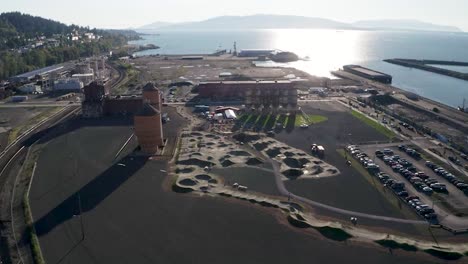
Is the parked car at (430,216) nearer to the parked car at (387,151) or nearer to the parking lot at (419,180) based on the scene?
the parking lot at (419,180)

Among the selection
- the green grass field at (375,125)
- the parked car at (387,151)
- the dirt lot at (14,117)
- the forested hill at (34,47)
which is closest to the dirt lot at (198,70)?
the forested hill at (34,47)

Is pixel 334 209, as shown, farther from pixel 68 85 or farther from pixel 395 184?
pixel 68 85

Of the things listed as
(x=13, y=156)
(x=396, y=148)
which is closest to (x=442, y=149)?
(x=396, y=148)

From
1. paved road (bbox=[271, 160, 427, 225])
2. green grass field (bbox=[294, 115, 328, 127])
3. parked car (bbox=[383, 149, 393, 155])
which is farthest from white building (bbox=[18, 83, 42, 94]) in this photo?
parked car (bbox=[383, 149, 393, 155])

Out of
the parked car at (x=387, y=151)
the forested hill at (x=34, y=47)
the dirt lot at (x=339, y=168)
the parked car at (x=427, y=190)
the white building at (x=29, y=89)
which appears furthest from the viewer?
the forested hill at (x=34, y=47)

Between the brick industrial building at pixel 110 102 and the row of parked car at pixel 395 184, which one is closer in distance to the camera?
the row of parked car at pixel 395 184

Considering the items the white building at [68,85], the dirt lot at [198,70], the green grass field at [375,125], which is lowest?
the green grass field at [375,125]

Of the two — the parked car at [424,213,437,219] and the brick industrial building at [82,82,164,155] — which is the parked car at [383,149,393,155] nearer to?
the parked car at [424,213,437,219]

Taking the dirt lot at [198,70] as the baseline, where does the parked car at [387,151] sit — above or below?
below

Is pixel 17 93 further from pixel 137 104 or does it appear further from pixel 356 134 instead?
pixel 356 134
